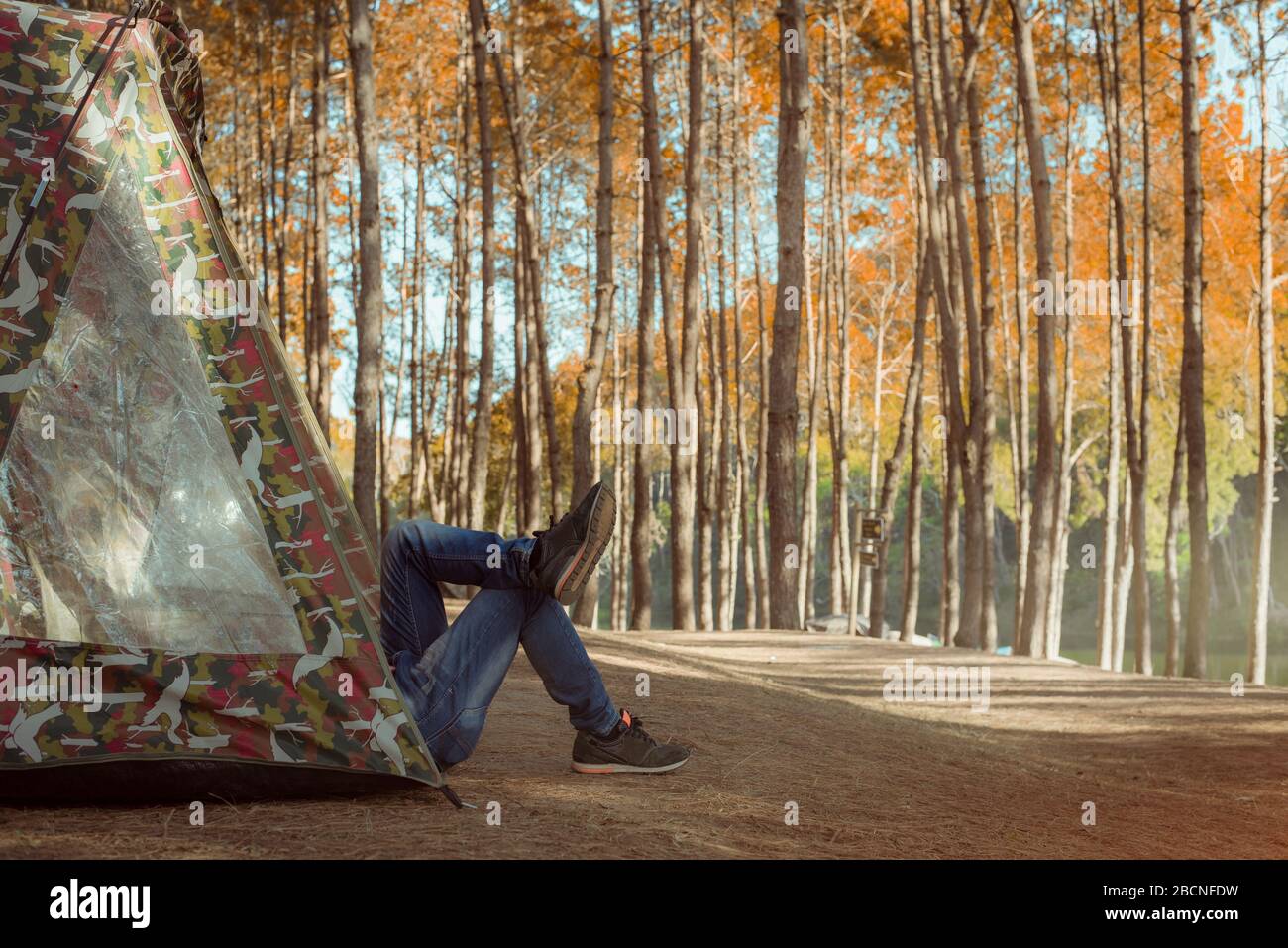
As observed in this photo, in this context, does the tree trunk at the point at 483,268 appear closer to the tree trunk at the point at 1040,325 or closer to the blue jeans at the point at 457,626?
the tree trunk at the point at 1040,325

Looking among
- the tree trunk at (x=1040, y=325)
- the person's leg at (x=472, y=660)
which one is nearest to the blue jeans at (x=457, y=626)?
the person's leg at (x=472, y=660)

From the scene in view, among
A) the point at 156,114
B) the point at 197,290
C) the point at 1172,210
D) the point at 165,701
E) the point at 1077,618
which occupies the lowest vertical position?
the point at 1077,618

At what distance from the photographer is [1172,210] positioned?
21.1m

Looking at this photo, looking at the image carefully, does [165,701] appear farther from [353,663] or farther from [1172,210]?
[1172,210]

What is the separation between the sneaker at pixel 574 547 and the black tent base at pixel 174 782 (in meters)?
0.72

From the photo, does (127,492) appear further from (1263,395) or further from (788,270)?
(1263,395)

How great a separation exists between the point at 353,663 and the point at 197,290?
125 centimetres

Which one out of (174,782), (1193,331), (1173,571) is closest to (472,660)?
(174,782)

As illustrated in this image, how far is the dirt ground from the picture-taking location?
3365mm

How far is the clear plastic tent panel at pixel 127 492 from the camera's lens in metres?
3.66

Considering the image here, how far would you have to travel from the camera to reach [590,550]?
149 inches

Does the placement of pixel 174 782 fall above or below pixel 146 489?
below

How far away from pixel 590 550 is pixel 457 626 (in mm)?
495
